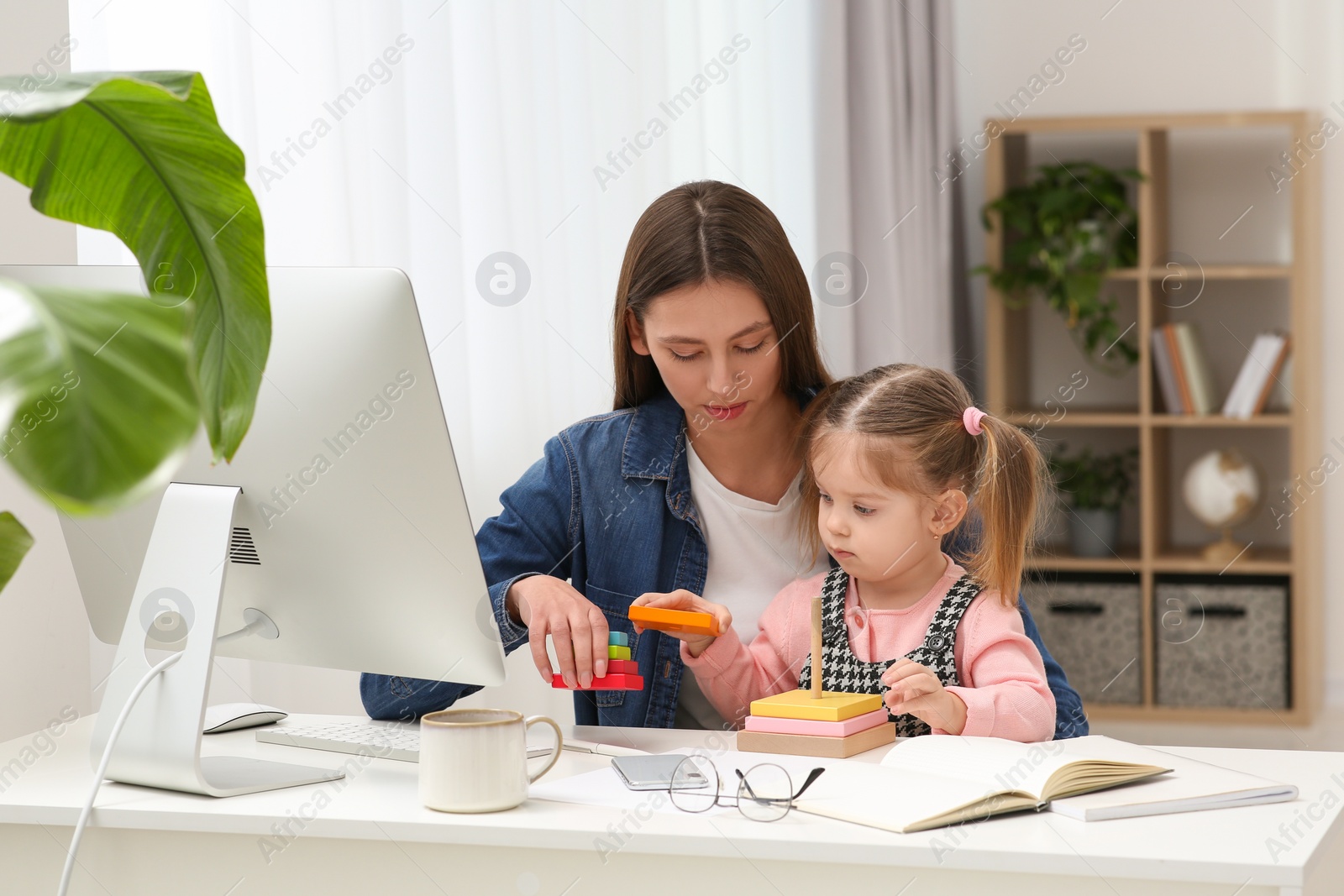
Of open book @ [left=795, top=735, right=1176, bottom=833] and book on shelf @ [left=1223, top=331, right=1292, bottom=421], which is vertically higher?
book on shelf @ [left=1223, top=331, right=1292, bottom=421]

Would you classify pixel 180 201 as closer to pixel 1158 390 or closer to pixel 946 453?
pixel 946 453

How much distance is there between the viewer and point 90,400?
50 cm

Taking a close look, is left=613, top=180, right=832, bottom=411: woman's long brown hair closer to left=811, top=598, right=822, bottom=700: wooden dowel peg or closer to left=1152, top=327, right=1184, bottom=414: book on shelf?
left=811, top=598, right=822, bottom=700: wooden dowel peg

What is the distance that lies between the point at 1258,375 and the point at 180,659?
2.93 metres

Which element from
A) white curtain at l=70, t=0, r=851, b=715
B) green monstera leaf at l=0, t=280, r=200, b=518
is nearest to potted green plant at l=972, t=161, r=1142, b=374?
white curtain at l=70, t=0, r=851, b=715

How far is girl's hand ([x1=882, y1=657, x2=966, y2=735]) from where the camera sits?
45.9 inches

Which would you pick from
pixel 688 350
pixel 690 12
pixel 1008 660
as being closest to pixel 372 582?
pixel 688 350

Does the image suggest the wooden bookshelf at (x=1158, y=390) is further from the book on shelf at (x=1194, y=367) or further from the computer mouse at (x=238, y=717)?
the computer mouse at (x=238, y=717)

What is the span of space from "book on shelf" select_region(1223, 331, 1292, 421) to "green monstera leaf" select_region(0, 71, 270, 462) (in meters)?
2.99

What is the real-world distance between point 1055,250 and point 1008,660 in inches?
87.2

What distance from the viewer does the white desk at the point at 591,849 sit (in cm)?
87

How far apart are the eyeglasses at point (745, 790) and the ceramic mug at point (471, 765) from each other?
5.2 inches

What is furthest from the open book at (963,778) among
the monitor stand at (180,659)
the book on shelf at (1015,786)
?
the monitor stand at (180,659)

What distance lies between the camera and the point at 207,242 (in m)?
0.81
